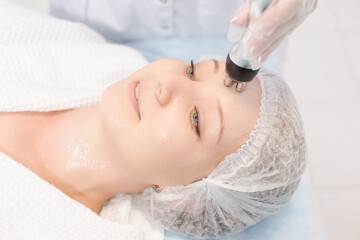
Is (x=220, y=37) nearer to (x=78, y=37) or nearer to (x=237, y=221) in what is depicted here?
(x=78, y=37)

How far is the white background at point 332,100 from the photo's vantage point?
2090mm

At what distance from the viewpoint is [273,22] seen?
822mm

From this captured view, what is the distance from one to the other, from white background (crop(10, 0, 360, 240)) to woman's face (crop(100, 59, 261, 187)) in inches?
48.2

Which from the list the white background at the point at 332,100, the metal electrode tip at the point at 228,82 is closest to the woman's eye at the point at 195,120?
the metal electrode tip at the point at 228,82

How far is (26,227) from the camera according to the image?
1.18 m

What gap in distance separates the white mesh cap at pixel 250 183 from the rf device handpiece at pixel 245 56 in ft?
0.64

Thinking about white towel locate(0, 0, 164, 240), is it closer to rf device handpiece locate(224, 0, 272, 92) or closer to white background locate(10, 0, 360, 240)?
rf device handpiece locate(224, 0, 272, 92)

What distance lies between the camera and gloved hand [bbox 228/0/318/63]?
82 cm

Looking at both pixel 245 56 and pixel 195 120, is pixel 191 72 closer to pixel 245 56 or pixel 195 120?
pixel 195 120

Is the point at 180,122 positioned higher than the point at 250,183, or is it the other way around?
the point at 180,122

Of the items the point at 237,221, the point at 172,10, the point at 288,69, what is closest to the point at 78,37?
the point at 172,10

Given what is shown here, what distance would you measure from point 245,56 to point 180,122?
295 mm

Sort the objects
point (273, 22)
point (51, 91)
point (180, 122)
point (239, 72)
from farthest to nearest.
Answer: point (51, 91)
point (180, 122)
point (239, 72)
point (273, 22)

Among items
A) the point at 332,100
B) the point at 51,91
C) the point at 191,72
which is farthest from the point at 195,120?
the point at 332,100
